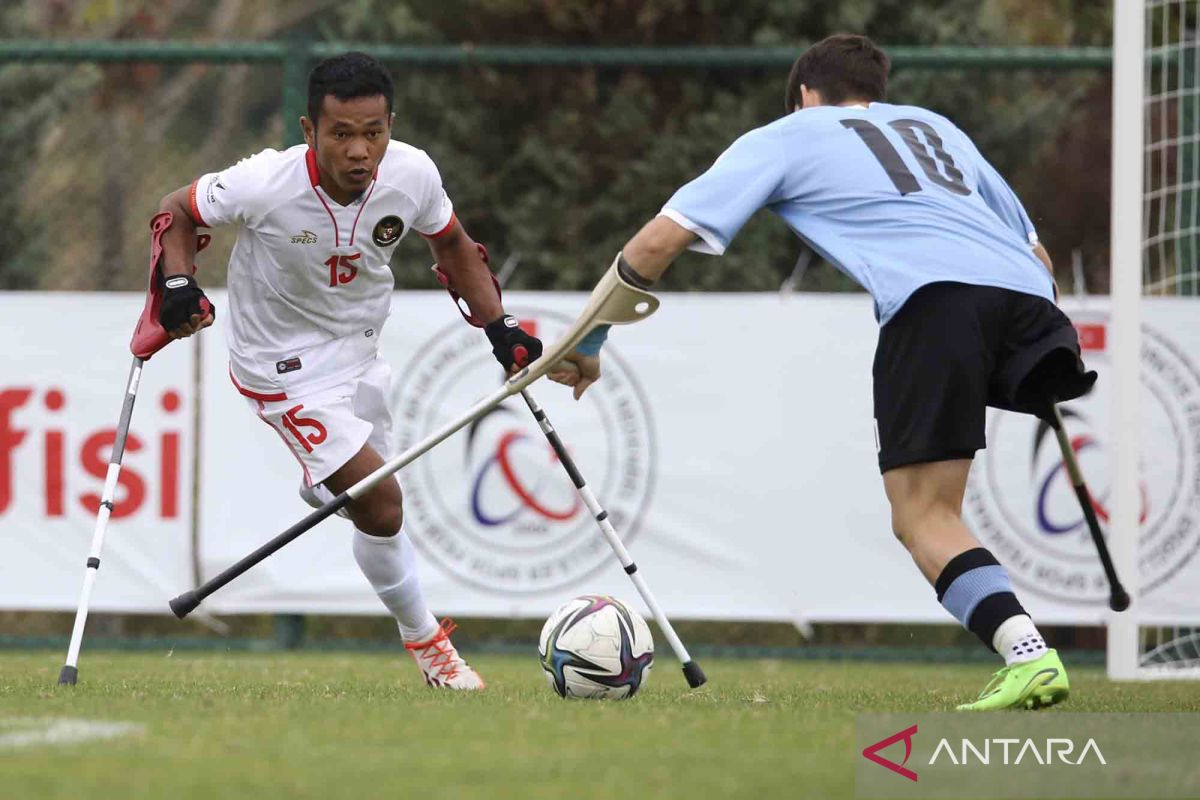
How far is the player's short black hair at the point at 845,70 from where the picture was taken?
548 centimetres

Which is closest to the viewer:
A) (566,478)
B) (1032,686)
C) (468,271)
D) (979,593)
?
(1032,686)

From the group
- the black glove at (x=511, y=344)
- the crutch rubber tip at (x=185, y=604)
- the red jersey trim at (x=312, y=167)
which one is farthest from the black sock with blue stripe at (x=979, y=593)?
the red jersey trim at (x=312, y=167)

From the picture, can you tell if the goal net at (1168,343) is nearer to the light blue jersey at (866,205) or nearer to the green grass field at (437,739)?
the green grass field at (437,739)

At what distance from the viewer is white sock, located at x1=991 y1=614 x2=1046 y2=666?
4887mm

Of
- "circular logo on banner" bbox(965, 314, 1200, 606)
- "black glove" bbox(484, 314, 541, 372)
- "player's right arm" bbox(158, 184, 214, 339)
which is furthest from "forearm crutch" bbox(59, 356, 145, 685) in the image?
"circular logo on banner" bbox(965, 314, 1200, 606)

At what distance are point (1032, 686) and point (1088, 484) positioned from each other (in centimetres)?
389

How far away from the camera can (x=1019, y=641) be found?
4895mm

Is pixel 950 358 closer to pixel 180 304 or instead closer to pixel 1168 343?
pixel 180 304

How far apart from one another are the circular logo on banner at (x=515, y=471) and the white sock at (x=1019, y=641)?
12.4ft

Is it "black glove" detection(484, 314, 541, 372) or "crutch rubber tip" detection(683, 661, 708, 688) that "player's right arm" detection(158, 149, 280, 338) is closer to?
"black glove" detection(484, 314, 541, 372)

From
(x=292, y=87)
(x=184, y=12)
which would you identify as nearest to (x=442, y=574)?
(x=292, y=87)

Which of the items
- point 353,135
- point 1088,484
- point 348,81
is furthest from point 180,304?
point 1088,484

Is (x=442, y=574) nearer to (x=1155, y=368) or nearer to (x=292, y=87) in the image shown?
(x=292, y=87)

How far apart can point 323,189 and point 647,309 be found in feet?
4.03
